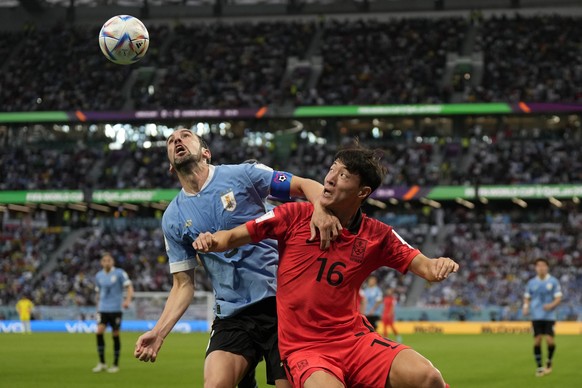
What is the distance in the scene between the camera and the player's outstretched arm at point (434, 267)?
19.7 feet

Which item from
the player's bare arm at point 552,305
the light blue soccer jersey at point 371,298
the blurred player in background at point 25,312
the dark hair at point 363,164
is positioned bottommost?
the blurred player in background at point 25,312

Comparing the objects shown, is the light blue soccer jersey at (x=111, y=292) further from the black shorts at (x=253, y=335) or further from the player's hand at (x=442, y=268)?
the player's hand at (x=442, y=268)

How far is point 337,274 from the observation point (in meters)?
6.25

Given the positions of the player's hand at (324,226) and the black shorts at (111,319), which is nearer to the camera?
the player's hand at (324,226)

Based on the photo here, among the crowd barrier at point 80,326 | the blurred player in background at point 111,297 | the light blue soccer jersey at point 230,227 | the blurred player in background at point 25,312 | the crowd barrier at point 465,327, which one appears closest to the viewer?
the light blue soccer jersey at point 230,227

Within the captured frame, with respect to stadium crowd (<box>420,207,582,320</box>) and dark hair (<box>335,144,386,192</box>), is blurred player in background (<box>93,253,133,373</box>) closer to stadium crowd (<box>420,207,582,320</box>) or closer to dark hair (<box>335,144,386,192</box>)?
dark hair (<box>335,144,386,192</box>)

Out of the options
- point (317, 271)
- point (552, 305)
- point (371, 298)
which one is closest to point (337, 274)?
point (317, 271)

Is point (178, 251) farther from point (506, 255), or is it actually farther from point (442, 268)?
point (506, 255)

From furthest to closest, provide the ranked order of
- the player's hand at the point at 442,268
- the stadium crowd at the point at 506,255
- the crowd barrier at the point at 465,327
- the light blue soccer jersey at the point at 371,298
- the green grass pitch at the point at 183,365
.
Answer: the stadium crowd at the point at 506,255 → the crowd barrier at the point at 465,327 → the light blue soccer jersey at the point at 371,298 → the green grass pitch at the point at 183,365 → the player's hand at the point at 442,268

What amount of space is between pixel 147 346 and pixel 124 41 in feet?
16.5

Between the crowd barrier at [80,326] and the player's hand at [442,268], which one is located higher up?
the player's hand at [442,268]

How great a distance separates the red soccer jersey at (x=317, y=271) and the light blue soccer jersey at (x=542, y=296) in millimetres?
13221

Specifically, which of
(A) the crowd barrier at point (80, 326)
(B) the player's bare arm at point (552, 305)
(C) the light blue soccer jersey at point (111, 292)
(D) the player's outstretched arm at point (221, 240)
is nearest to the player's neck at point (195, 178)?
(D) the player's outstretched arm at point (221, 240)

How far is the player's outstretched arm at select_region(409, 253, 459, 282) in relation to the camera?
19.7 ft
